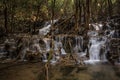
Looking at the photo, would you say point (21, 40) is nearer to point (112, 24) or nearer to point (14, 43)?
point (14, 43)

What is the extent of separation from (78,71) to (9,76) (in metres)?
3.70

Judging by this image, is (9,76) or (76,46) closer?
(9,76)

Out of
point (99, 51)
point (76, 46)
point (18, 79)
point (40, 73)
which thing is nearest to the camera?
point (18, 79)

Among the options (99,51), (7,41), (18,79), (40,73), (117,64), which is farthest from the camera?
(7,41)

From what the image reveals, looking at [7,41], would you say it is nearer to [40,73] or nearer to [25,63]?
[25,63]

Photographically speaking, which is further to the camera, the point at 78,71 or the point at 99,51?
the point at 99,51

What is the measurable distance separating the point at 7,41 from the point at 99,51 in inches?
303

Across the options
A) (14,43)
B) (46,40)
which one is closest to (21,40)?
(14,43)

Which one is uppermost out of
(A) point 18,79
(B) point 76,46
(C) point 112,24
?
(C) point 112,24

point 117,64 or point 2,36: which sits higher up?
point 2,36

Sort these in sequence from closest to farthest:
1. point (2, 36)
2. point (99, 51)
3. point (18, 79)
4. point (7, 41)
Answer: point (18, 79) → point (99, 51) → point (7, 41) → point (2, 36)

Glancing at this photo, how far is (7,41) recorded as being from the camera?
2008cm

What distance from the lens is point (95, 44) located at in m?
18.4

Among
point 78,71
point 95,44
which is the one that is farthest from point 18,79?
point 95,44
